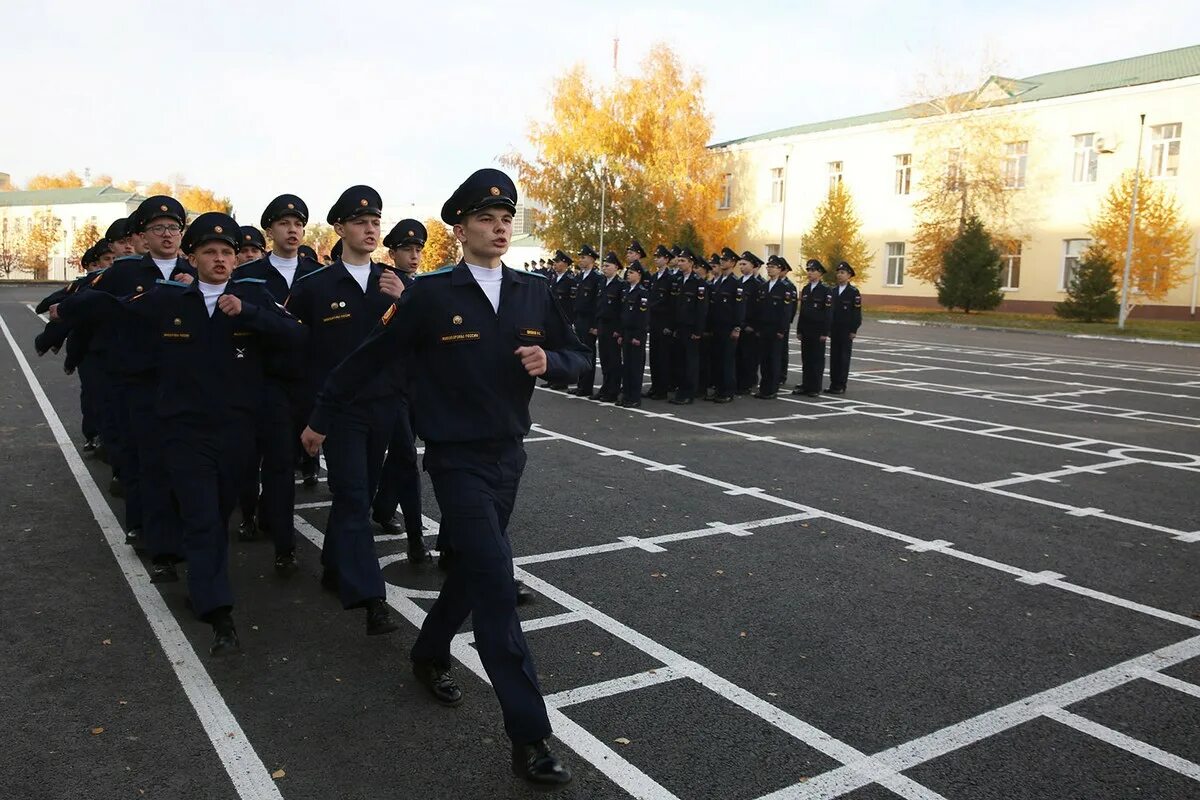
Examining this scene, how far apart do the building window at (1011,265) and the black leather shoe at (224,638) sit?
4445cm

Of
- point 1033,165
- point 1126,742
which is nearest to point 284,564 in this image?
point 1126,742

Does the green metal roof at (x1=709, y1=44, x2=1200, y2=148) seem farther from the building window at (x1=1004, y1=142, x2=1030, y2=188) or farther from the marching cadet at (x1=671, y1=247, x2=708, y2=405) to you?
the marching cadet at (x1=671, y1=247, x2=708, y2=405)

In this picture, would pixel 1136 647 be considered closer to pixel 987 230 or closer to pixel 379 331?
pixel 379 331

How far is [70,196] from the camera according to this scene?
360 ft

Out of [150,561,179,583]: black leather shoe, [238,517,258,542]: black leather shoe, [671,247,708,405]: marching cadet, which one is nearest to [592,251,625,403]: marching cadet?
[671,247,708,405]: marching cadet

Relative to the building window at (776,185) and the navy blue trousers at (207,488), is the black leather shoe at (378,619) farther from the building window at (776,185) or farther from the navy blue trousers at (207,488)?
the building window at (776,185)

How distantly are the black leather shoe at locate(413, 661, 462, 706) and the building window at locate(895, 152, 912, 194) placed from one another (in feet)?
161

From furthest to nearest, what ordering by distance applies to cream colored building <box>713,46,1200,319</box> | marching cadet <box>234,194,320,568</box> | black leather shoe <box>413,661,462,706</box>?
1. cream colored building <box>713,46,1200,319</box>
2. marching cadet <box>234,194,320,568</box>
3. black leather shoe <box>413,661,462,706</box>

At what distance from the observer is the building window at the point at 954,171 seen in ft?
144

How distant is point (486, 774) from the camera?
3504 millimetres

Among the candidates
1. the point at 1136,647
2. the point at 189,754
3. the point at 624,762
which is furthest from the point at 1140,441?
the point at 189,754

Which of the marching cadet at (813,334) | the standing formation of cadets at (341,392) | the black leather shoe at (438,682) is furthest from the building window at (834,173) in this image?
the black leather shoe at (438,682)

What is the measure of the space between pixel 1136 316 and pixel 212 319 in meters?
41.2

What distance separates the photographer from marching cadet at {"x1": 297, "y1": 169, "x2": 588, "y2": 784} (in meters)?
3.55
